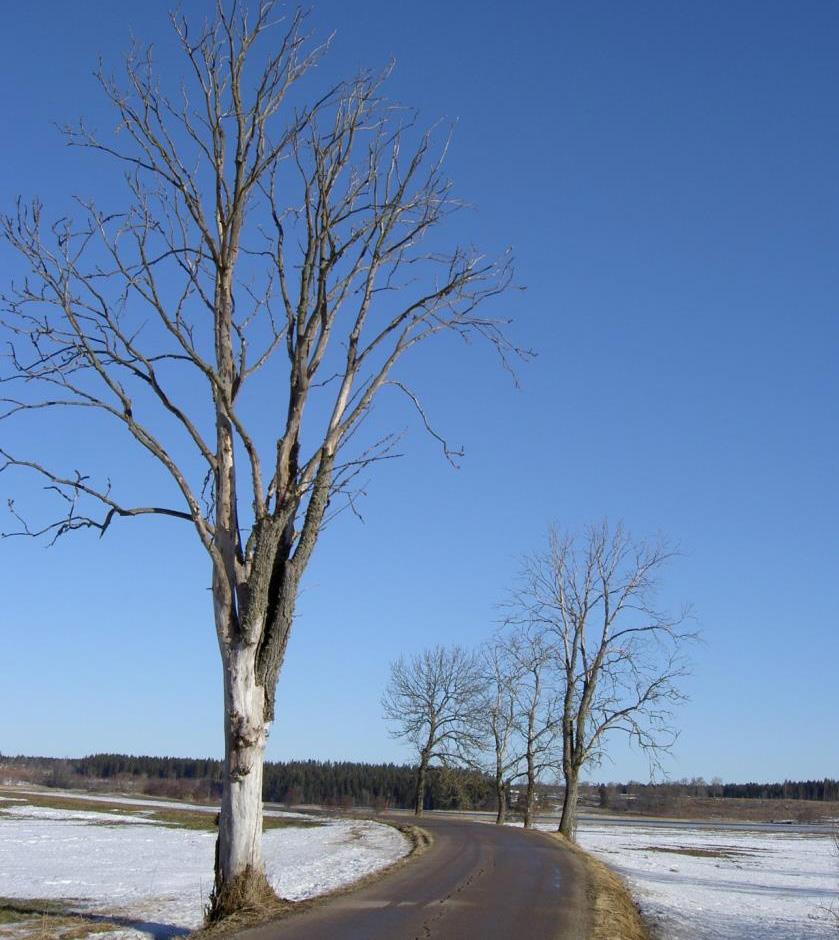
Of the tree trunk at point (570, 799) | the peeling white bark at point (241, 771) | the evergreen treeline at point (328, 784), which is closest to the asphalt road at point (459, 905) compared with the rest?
the peeling white bark at point (241, 771)

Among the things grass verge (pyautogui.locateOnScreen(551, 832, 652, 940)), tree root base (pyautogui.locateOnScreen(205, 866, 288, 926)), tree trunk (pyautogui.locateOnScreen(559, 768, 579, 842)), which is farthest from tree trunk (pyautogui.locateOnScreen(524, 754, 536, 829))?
tree root base (pyautogui.locateOnScreen(205, 866, 288, 926))

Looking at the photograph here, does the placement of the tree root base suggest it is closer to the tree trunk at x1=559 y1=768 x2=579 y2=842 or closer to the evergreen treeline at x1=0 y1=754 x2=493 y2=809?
the tree trunk at x1=559 y1=768 x2=579 y2=842

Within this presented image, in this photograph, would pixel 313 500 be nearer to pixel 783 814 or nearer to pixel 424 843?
pixel 424 843

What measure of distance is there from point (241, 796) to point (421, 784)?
49526 mm

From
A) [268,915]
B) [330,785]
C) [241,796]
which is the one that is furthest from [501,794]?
[330,785]

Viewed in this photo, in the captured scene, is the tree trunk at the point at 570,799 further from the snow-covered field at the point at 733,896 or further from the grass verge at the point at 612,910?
the grass verge at the point at 612,910

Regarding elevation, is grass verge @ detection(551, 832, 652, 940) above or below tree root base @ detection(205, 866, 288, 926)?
below

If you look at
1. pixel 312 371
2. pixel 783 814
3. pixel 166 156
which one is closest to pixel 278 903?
pixel 312 371

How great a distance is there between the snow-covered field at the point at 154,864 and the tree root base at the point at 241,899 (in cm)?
154

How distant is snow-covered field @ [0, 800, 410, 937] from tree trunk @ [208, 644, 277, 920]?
1732mm

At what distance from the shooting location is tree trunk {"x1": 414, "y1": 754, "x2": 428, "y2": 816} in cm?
5569

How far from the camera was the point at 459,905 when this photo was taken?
13047 mm

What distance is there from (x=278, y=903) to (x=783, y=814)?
139 m

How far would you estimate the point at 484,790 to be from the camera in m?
59.5
